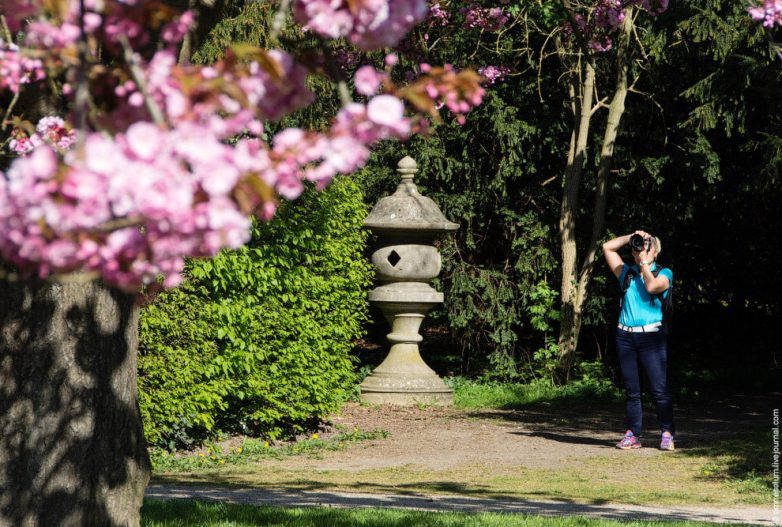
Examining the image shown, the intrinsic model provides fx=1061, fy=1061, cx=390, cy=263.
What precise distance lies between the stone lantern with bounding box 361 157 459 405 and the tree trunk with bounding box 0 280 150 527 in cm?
878

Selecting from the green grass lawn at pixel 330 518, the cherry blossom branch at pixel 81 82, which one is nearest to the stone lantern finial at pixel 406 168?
the green grass lawn at pixel 330 518

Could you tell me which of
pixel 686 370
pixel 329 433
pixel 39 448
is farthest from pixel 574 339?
pixel 39 448

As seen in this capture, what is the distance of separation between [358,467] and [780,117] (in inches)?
318

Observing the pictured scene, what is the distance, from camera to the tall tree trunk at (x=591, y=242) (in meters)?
14.9

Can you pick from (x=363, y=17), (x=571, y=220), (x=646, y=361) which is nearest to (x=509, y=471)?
(x=646, y=361)

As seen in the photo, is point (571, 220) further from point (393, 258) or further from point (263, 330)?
point (263, 330)

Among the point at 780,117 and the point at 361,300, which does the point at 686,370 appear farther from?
the point at 361,300

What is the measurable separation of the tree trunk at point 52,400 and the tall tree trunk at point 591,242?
37.5 feet

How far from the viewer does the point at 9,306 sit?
14.6 ft

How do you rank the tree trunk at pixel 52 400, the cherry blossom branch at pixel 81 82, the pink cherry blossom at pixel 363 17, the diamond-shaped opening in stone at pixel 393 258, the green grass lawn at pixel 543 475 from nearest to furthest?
the cherry blossom branch at pixel 81 82 < the pink cherry blossom at pixel 363 17 < the tree trunk at pixel 52 400 < the green grass lawn at pixel 543 475 < the diamond-shaped opening in stone at pixel 393 258

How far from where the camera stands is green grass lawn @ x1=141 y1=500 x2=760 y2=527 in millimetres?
5965

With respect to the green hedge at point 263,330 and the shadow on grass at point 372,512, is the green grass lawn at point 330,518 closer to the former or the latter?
the shadow on grass at point 372,512

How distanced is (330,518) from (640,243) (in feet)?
13.1

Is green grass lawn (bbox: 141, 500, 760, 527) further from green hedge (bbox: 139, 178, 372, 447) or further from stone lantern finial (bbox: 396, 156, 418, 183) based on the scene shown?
stone lantern finial (bbox: 396, 156, 418, 183)
